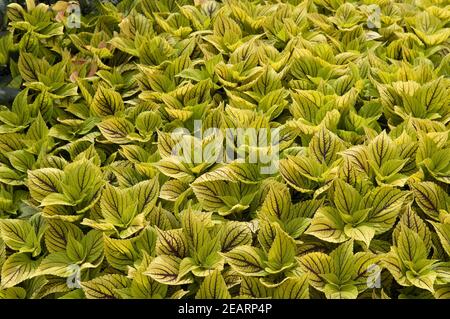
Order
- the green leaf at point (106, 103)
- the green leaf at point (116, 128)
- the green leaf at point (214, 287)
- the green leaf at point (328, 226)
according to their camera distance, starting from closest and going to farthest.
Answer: the green leaf at point (214, 287) → the green leaf at point (328, 226) → the green leaf at point (116, 128) → the green leaf at point (106, 103)

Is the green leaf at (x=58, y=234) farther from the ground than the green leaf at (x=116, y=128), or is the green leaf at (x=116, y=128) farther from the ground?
the green leaf at (x=116, y=128)

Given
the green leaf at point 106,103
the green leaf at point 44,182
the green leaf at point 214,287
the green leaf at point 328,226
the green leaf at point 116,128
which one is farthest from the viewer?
the green leaf at point 106,103

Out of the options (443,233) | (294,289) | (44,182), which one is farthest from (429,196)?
(44,182)

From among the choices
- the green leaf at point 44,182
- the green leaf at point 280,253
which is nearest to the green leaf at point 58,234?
the green leaf at point 44,182

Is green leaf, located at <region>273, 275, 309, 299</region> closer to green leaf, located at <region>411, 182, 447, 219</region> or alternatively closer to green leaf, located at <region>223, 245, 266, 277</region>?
green leaf, located at <region>223, 245, 266, 277</region>

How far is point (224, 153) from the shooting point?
204 centimetres

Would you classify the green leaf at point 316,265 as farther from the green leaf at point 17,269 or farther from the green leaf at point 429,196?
the green leaf at point 17,269

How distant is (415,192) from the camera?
6.16 feet

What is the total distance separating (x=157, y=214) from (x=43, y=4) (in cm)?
137

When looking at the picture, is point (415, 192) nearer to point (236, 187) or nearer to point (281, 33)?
point (236, 187)

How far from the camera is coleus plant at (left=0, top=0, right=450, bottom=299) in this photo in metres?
1.72

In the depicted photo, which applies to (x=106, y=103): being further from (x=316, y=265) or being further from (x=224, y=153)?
(x=316, y=265)

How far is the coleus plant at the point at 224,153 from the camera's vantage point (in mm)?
1719
